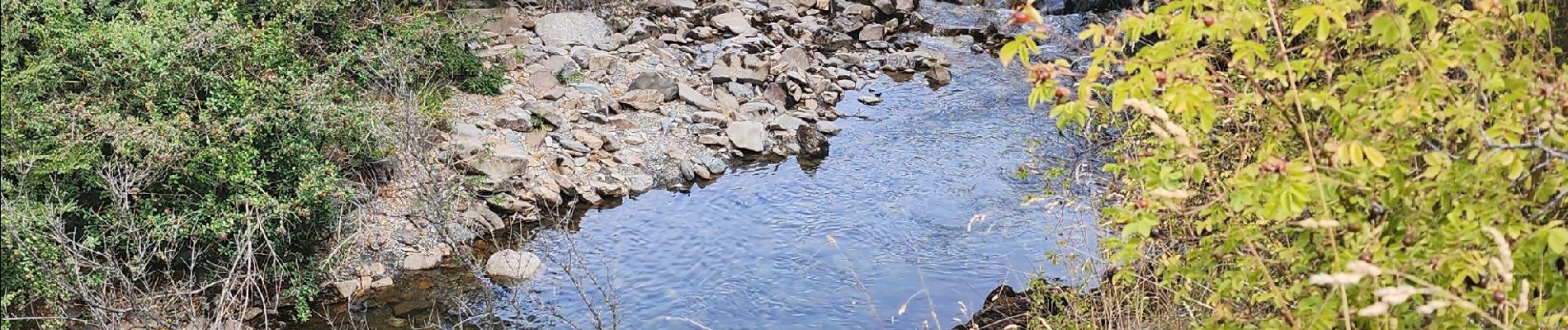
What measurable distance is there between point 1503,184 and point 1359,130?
365mm

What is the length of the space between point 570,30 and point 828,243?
5.54 meters

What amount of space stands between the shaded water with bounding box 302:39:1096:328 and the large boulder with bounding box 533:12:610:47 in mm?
3248

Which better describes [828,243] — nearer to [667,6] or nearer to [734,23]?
[734,23]

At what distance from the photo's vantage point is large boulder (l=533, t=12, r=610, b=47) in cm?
1259

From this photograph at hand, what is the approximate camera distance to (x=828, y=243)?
8312 mm

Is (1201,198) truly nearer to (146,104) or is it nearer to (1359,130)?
(1359,130)

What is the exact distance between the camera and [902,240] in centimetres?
828

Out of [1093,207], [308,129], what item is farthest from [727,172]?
[1093,207]

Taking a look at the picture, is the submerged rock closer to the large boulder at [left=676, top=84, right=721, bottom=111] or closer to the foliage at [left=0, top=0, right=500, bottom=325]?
the foliage at [left=0, top=0, right=500, bottom=325]

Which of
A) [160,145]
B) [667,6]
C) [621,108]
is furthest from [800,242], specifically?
[667,6]

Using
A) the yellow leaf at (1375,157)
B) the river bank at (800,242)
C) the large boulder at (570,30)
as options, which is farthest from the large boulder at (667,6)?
the yellow leaf at (1375,157)

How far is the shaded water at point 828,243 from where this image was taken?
718 centimetres

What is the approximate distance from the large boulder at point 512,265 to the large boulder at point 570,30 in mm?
4848

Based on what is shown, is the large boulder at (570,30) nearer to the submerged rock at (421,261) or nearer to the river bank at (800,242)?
the river bank at (800,242)
